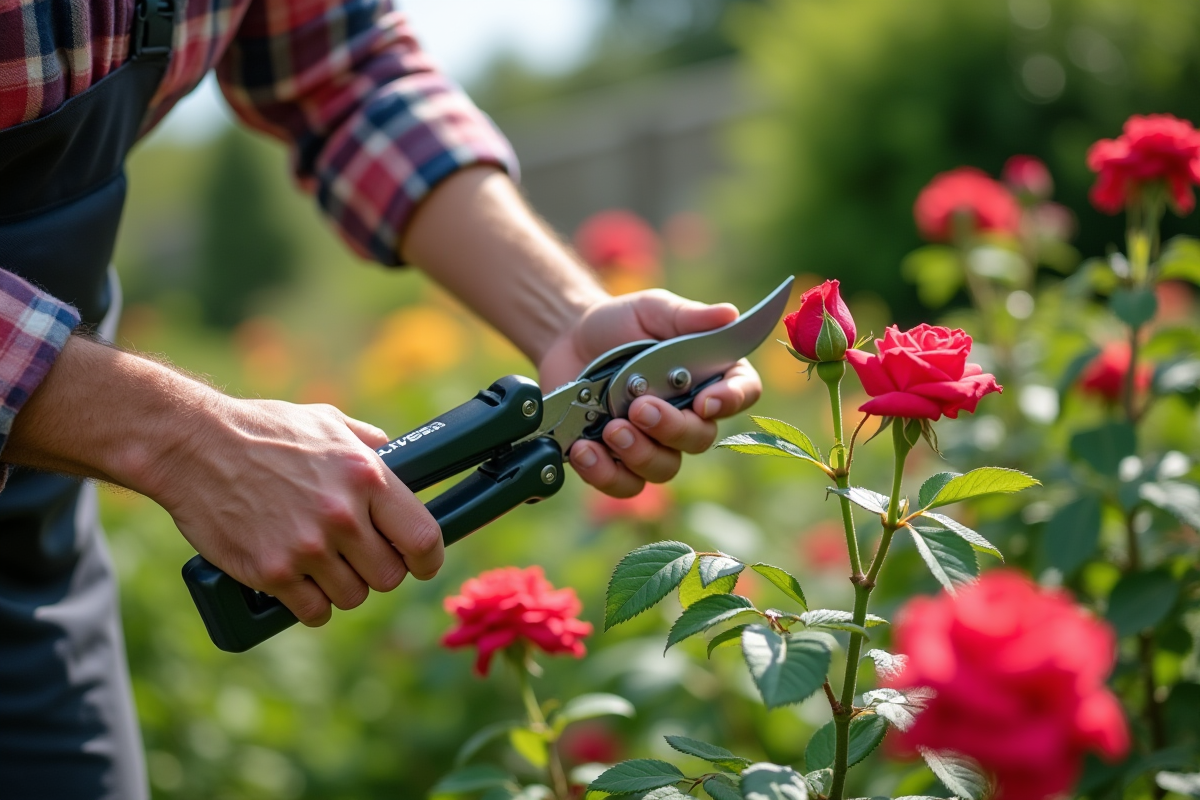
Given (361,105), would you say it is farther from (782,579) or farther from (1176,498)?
(1176,498)

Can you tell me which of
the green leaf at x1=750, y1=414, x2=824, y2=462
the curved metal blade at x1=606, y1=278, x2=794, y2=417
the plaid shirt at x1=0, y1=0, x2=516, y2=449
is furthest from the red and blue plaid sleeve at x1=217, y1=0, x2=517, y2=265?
the green leaf at x1=750, y1=414, x2=824, y2=462

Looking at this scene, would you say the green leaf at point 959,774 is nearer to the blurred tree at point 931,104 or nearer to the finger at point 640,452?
the finger at point 640,452

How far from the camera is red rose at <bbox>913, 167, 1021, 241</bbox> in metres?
2.26

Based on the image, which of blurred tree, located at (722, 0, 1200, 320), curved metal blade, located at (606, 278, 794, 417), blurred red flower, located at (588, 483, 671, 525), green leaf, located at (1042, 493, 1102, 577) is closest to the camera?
curved metal blade, located at (606, 278, 794, 417)

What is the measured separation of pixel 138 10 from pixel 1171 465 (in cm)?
142

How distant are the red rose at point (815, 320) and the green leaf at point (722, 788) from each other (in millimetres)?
388

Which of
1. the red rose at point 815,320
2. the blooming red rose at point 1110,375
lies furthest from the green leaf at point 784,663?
the blooming red rose at point 1110,375

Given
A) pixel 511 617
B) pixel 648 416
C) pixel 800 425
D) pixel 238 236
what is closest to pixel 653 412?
pixel 648 416

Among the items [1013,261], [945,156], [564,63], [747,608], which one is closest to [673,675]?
[1013,261]

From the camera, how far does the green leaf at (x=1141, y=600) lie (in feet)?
4.24

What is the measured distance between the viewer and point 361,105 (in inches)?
62.9

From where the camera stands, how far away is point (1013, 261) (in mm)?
2195

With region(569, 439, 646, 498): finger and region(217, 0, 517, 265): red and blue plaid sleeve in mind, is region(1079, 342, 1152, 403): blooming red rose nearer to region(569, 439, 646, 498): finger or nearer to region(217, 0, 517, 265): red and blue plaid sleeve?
region(569, 439, 646, 498): finger

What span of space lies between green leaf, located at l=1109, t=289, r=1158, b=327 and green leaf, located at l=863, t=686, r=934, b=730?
0.76m
